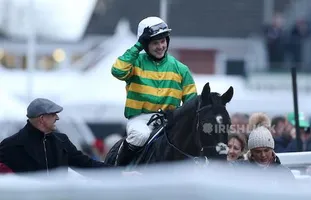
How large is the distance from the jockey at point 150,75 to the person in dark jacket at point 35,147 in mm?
809

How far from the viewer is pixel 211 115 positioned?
27.3ft

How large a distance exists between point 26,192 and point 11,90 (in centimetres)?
2643

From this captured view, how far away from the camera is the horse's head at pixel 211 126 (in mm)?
8234

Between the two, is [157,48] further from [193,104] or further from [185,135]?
[185,135]

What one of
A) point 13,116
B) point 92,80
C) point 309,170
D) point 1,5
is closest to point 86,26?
point 1,5

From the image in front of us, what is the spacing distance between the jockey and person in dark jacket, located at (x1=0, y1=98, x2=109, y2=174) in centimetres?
81

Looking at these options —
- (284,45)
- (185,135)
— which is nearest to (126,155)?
(185,135)

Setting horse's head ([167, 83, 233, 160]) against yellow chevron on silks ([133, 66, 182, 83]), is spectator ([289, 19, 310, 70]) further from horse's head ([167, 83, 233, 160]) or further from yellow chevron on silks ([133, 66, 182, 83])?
horse's head ([167, 83, 233, 160])

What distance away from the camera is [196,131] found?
8398mm

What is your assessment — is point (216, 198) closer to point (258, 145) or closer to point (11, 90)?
point (258, 145)

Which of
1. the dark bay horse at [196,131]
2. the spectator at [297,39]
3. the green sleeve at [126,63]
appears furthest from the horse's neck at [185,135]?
the spectator at [297,39]

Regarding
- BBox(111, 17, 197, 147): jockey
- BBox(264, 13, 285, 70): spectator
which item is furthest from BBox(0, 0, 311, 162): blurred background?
BBox(111, 17, 197, 147): jockey

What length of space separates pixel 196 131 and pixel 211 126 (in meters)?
0.15

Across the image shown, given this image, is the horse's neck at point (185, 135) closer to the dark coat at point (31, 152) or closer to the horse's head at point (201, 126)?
the horse's head at point (201, 126)
